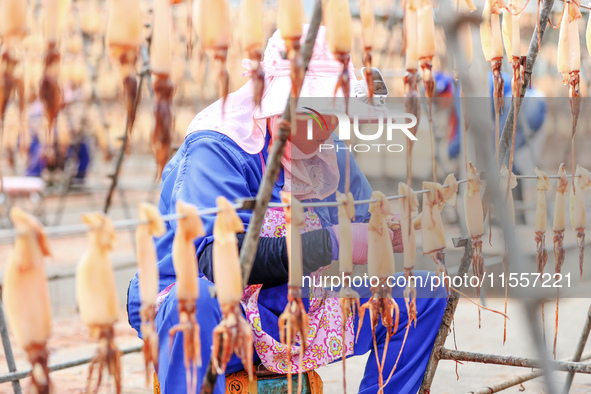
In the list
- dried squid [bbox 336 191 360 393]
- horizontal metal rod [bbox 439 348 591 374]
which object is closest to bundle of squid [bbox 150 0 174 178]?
dried squid [bbox 336 191 360 393]

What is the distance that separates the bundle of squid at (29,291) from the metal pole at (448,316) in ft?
3.63

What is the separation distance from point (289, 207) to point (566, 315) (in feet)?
10.1

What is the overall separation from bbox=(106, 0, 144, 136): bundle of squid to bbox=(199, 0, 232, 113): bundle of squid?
0.34 feet

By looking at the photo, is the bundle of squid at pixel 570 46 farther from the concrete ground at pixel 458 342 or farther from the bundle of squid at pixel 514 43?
the concrete ground at pixel 458 342

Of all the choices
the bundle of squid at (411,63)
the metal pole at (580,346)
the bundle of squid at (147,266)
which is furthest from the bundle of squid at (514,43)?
the metal pole at (580,346)

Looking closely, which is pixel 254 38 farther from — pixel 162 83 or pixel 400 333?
pixel 400 333

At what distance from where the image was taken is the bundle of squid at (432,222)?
1.50 m

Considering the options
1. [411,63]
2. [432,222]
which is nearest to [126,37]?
[411,63]

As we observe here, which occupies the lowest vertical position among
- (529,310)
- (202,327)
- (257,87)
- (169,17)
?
(202,327)

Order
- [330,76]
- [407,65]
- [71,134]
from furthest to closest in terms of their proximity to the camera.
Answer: [71,134]
[330,76]
[407,65]

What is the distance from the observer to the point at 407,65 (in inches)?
47.8

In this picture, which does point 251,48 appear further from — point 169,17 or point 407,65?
point 407,65

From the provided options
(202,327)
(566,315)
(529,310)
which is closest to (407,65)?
(529,310)

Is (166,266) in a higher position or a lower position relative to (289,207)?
lower
